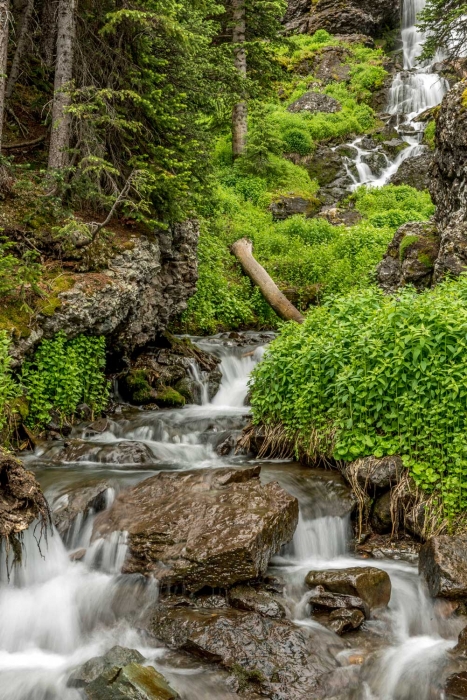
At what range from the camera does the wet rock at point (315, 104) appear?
27.6 meters

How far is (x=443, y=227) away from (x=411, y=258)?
0.86 metres

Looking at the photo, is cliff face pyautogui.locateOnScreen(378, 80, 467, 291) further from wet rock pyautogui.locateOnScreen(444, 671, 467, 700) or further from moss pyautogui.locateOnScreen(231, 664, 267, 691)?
moss pyautogui.locateOnScreen(231, 664, 267, 691)

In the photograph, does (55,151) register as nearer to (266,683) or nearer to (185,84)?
(185,84)

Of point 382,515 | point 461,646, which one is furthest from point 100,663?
point 382,515

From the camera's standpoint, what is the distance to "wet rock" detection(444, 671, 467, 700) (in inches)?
175

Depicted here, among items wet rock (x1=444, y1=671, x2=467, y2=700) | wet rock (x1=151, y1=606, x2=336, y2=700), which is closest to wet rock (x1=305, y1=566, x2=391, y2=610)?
wet rock (x1=151, y1=606, x2=336, y2=700)

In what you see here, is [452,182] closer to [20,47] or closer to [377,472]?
[377,472]

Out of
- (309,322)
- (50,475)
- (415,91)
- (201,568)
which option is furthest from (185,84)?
(415,91)

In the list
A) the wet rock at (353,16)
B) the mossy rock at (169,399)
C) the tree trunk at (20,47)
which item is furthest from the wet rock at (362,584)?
the wet rock at (353,16)

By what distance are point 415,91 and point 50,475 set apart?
28.2 m

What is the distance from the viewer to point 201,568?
544 cm

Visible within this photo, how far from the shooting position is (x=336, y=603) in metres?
5.34

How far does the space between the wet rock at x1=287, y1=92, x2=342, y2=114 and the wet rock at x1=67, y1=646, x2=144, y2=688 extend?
27.3 m

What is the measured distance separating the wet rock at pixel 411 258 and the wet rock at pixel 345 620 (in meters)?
7.37
